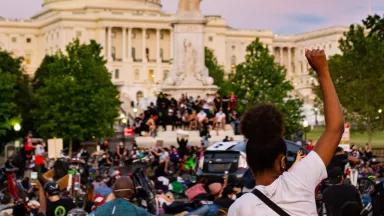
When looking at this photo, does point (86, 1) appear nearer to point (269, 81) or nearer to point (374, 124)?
point (269, 81)

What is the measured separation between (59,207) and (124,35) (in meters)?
157

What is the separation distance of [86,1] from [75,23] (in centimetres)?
1123

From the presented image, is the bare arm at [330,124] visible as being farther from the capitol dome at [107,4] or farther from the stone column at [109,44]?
the capitol dome at [107,4]

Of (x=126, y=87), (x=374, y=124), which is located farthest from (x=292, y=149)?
(x=126, y=87)

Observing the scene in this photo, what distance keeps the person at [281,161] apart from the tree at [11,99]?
52.5 m

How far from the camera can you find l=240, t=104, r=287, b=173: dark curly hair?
579cm

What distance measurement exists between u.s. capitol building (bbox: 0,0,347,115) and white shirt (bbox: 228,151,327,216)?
487 feet

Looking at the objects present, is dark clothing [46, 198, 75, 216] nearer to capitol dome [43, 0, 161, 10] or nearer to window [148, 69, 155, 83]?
window [148, 69, 155, 83]

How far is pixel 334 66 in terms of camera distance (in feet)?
242

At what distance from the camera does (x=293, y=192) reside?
18.3ft

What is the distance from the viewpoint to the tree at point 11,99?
5928 centimetres

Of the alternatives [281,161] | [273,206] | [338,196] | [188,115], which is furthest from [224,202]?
[188,115]

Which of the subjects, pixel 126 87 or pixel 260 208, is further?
pixel 126 87

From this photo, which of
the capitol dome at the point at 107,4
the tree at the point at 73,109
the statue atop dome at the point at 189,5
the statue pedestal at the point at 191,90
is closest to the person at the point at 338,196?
the statue pedestal at the point at 191,90
